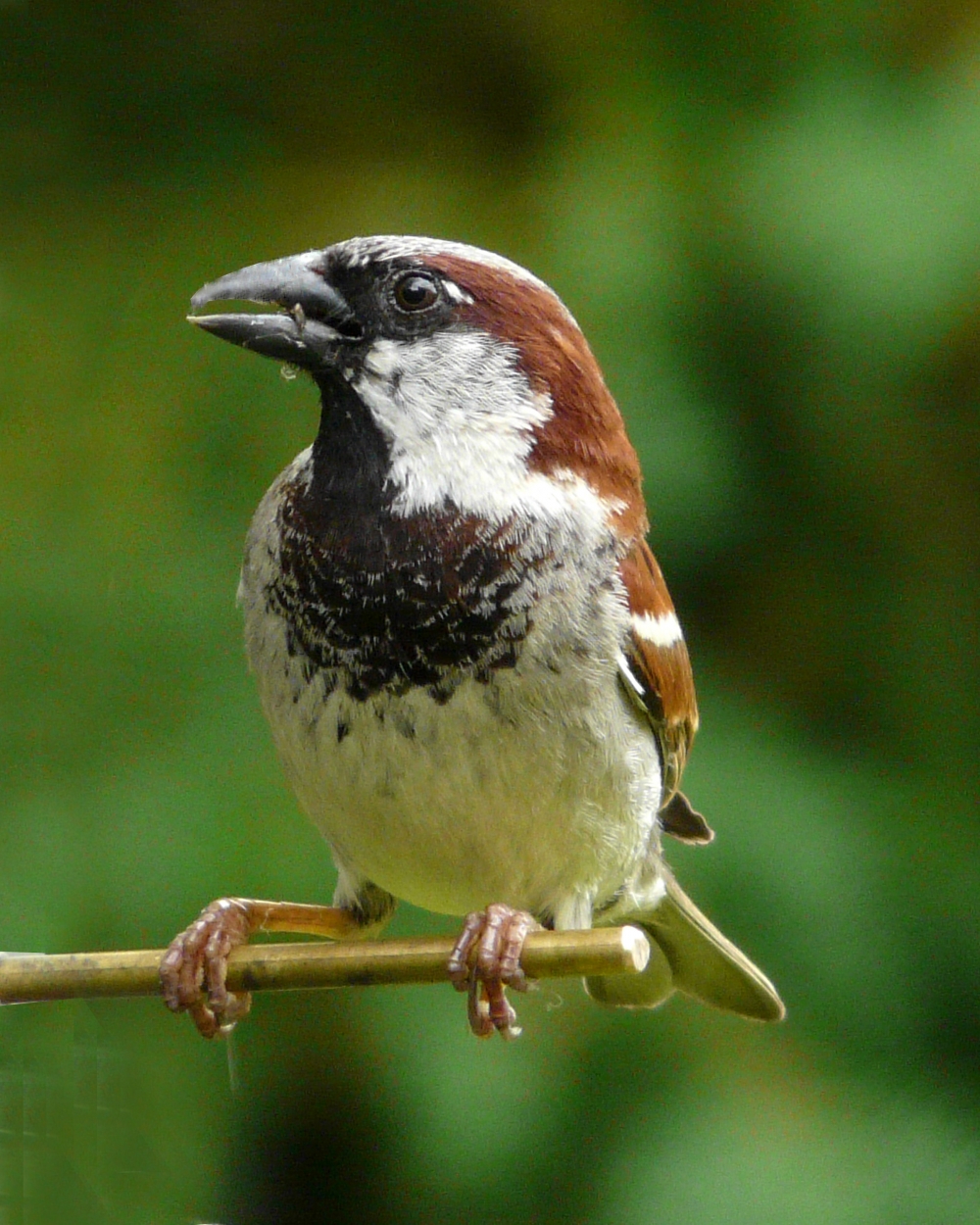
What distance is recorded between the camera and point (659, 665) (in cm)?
146

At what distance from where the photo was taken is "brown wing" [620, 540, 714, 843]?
4.64ft

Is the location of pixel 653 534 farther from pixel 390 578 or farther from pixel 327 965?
pixel 327 965

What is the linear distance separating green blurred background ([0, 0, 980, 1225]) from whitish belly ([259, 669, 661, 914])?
0.52 m

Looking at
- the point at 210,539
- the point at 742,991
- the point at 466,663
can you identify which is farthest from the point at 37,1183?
the point at 210,539

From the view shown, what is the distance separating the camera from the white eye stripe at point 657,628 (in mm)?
1416

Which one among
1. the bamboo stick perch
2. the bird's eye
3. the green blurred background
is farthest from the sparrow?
the green blurred background

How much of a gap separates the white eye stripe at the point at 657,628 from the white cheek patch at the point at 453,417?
179mm

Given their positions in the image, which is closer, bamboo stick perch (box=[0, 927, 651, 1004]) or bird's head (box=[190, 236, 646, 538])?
bamboo stick perch (box=[0, 927, 651, 1004])

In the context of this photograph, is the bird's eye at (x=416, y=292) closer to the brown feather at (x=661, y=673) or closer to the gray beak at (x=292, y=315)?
the gray beak at (x=292, y=315)

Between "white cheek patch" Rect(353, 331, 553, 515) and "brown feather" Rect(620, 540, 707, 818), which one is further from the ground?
"white cheek patch" Rect(353, 331, 553, 515)

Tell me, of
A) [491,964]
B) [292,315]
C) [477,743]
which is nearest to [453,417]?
[292,315]

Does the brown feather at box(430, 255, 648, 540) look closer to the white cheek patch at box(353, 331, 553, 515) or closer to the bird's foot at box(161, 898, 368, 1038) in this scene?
the white cheek patch at box(353, 331, 553, 515)

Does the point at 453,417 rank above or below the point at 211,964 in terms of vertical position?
above

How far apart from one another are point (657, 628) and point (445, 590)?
273mm
